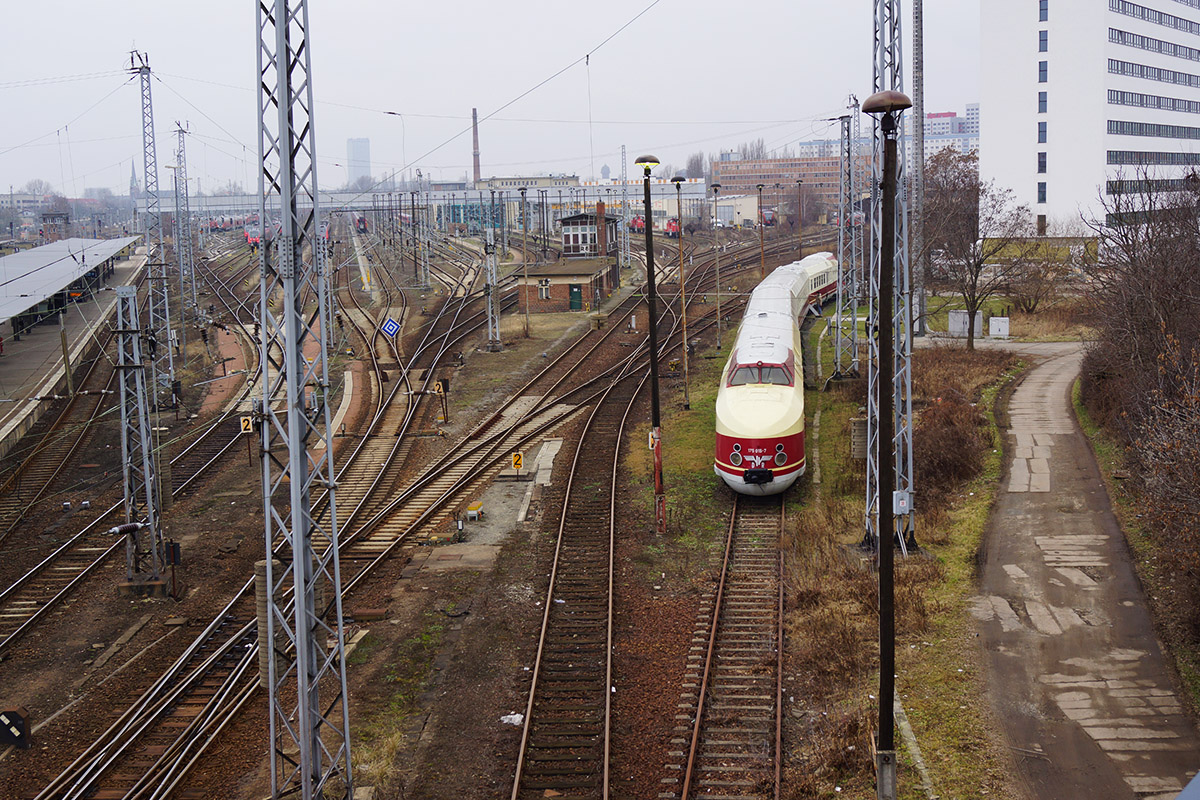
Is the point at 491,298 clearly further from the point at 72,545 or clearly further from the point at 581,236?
the point at 581,236

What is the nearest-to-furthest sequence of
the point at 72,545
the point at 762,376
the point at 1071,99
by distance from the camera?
the point at 72,545
the point at 762,376
the point at 1071,99

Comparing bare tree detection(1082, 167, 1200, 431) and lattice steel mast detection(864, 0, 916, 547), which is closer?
lattice steel mast detection(864, 0, 916, 547)

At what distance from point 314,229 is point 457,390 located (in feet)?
81.2

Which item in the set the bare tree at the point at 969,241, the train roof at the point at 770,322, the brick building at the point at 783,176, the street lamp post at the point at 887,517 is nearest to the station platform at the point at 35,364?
the train roof at the point at 770,322

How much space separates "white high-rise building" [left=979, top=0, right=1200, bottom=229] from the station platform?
191 feet

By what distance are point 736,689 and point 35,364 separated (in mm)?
34570

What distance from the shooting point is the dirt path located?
1139 centimetres

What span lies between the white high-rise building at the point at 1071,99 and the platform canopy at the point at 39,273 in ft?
192

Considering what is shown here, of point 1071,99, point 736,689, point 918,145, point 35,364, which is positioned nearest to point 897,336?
point 736,689

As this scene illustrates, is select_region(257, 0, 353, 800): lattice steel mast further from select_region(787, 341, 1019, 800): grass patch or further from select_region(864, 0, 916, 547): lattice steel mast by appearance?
select_region(864, 0, 916, 547): lattice steel mast

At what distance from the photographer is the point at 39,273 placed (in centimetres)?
5297

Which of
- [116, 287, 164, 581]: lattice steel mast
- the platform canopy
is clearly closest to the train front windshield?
[116, 287, 164, 581]: lattice steel mast

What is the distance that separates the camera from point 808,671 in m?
14.2

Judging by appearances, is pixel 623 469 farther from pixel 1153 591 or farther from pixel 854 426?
pixel 1153 591
